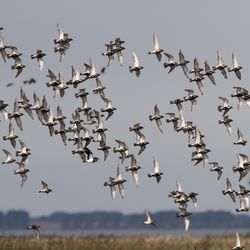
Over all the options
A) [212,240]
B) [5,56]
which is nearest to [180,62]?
[5,56]

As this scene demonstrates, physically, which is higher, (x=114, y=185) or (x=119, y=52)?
(x=119, y=52)

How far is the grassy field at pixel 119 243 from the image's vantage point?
6288 cm

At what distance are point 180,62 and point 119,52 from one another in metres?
3.21

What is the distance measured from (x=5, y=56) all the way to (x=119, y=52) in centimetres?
589

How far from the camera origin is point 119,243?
6538 cm

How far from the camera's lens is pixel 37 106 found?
54125 millimetres

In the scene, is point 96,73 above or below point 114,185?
above

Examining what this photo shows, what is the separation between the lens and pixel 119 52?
5531 centimetres

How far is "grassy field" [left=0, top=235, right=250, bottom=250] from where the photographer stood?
62875mm

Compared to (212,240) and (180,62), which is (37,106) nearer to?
(180,62)

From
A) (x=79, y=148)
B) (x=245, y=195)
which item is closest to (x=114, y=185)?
(x=79, y=148)

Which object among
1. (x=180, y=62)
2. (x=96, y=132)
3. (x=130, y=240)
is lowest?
(x=130, y=240)

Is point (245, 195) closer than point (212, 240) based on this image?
Yes

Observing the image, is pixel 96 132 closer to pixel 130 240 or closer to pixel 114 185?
pixel 114 185
